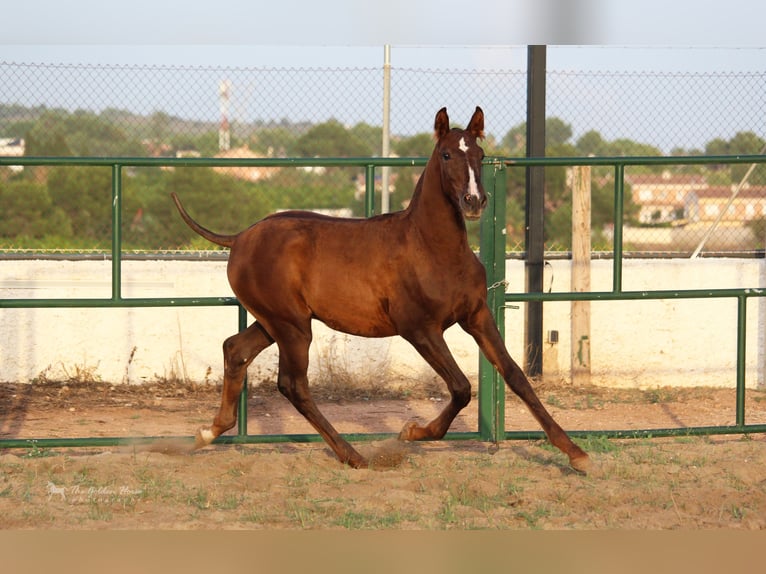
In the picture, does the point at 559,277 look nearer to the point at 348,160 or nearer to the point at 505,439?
the point at 505,439

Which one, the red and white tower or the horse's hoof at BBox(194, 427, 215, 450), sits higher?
the red and white tower

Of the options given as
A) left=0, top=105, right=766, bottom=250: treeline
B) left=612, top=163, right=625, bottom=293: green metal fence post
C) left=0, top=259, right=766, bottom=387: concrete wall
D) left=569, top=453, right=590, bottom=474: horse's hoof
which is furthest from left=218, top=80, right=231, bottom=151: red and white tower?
left=569, top=453, right=590, bottom=474: horse's hoof

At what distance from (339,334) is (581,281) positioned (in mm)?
1933

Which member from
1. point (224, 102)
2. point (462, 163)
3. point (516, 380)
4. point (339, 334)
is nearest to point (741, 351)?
point (516, 380)

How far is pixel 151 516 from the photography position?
436cm

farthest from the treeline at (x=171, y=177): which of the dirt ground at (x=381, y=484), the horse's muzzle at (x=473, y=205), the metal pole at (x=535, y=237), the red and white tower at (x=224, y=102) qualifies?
the horse's muzzle at (x=473, y=205)

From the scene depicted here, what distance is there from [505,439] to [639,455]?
77 centimetres

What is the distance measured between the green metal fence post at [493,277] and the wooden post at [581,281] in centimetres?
270

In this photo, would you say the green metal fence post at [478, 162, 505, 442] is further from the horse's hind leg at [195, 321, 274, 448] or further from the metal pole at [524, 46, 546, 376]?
the metal pole at [524, 46, 546, 376]

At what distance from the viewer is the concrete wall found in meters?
8.29

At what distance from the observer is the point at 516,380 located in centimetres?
511

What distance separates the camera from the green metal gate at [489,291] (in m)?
5.56

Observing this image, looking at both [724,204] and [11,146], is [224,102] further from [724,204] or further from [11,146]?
[724,204]

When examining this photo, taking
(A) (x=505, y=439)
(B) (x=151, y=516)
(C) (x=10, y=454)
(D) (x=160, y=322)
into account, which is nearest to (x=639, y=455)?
(A) (x=505, y=439)
